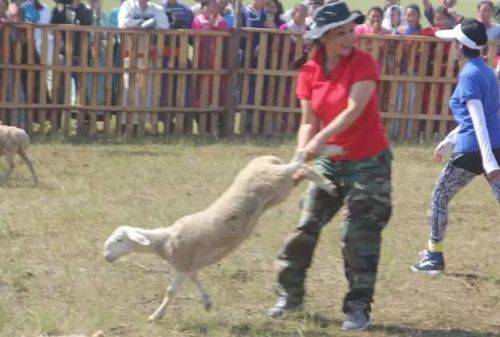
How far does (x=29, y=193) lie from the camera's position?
1018cm

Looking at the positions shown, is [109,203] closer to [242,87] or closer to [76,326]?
[76,326]

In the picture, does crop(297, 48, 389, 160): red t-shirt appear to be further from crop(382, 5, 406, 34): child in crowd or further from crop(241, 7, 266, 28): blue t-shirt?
crop(382, 5, 406, 34): child in crowd

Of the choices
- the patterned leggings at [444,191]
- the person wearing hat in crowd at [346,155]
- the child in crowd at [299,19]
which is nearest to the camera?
the person wearing hat in crowd at [346,155]

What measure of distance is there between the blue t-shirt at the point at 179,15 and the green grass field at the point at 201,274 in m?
3.00

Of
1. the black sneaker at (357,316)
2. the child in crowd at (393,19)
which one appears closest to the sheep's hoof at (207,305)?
the black sneaker at (357,316)

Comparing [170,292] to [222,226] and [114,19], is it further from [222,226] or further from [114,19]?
[114,19]

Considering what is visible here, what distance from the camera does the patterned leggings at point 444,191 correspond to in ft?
25.0

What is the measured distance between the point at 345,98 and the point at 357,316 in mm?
1275

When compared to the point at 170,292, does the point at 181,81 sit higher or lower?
lower

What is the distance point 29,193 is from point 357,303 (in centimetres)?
463

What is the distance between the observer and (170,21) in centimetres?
1440

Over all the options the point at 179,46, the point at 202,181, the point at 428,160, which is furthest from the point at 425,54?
the point at 202,181

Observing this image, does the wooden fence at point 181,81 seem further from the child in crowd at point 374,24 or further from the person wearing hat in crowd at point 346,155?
the person wearing hat in crowd at point 346,155

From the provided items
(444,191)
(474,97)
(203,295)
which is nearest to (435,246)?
(444,191)
